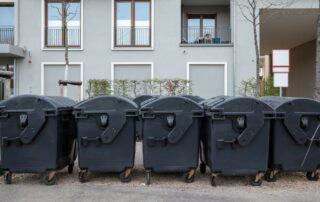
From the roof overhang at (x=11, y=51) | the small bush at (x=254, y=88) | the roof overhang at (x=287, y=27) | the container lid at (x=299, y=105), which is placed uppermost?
the roof overhang at (x=287, y=27)

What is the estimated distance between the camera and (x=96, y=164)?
6191 millimetres

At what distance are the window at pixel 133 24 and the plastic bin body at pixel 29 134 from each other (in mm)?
13797

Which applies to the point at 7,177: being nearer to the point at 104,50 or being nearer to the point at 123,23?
the point at 104,50

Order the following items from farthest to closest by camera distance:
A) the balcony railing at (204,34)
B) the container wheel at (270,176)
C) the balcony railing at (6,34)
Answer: the balcony railing at (204,34), the balcony railing at (6,34), the container wheel at (270,176)

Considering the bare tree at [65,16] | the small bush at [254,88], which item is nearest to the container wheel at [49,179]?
the bare tree at [65,16]

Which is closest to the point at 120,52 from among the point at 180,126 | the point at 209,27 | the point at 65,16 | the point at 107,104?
the point at 65,16

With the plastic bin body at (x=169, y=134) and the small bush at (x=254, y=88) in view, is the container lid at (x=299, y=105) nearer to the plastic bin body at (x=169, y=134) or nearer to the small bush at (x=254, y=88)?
the plastic bin body at (x=169, y=134)

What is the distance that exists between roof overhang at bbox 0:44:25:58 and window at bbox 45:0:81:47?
1.37 m

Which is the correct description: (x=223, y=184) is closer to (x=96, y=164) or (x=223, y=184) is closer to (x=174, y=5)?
(x=96, y=164)

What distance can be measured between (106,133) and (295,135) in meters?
3.08

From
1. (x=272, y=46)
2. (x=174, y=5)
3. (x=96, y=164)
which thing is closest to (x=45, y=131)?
(x=96, y=164)

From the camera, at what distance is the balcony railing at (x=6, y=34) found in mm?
20094

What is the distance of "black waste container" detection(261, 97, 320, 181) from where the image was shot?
6184 mm

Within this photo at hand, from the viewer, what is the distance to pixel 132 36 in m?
19.6
